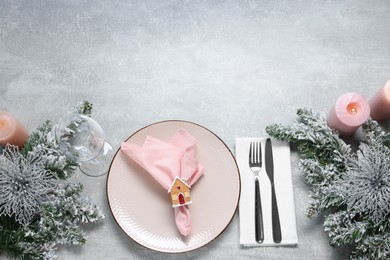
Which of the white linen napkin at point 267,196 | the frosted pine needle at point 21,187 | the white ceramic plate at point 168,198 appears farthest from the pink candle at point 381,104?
the frosted pine needle at point 21,187

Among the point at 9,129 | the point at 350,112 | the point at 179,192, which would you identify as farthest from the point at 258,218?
the point at 9,129

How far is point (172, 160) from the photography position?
0.88 m

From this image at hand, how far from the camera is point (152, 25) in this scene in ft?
3.48

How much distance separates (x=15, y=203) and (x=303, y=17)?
2.26 feet

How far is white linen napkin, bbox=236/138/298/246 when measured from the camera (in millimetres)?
876

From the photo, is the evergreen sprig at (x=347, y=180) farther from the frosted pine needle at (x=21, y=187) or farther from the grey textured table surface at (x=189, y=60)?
the frosted pine needle at (x=21, y=187)

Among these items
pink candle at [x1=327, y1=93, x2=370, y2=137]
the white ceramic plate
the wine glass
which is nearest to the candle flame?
pink candle at [x1=327, y1=93, x2=370, y2=137]

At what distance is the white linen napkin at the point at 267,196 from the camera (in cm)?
88

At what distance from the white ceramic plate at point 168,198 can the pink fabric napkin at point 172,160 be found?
0.02m

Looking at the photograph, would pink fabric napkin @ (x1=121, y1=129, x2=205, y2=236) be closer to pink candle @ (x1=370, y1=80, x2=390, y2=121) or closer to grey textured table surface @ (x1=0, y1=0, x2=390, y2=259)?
grey textured table surface @ (x1=0, y1=0, x2=390, y2=259)

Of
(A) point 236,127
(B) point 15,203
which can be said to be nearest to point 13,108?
(B) point 15,203

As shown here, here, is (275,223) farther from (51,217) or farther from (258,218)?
(51,217)

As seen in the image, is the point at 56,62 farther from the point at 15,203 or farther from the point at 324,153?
the point at 324,153

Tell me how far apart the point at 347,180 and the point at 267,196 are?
15 centimetres
